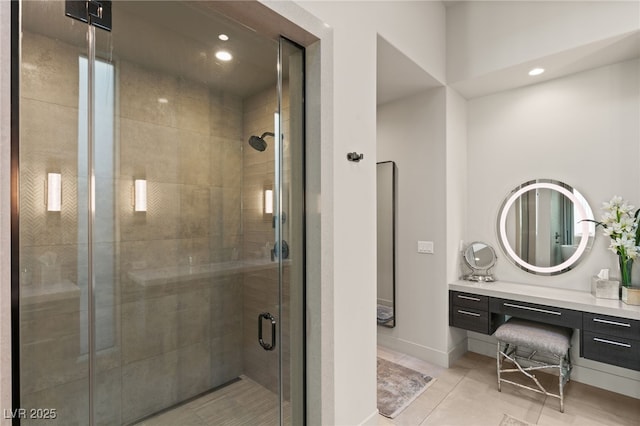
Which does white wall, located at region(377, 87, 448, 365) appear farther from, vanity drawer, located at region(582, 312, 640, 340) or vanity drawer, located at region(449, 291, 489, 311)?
vanity drawer, located at region(582, 312, 640, 340)

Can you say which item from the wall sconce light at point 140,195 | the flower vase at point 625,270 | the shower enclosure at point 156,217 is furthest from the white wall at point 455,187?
the wall sconce light at point 140,195

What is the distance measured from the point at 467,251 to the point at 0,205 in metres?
3.18

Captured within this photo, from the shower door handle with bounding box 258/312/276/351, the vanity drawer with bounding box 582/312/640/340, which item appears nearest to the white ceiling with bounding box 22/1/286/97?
the shower door handle with bounding box 258/312/276/351

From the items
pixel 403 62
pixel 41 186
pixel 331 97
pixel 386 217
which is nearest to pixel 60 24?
pixel 41 186

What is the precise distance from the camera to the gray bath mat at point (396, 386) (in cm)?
227

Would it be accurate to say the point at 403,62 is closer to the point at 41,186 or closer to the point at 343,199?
the point at 343,199

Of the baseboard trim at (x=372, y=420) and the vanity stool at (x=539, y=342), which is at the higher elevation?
the vanity stool at (x=539, y=342)

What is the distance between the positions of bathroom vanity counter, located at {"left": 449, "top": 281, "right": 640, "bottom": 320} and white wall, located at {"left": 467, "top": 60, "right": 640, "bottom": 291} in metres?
0.15

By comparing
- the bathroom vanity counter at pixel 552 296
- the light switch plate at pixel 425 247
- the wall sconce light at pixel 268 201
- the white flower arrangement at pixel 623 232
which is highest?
the wall sconce light at pixel 268 201

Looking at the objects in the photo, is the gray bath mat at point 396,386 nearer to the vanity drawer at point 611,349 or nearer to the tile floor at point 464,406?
the tile floor at point 464,406

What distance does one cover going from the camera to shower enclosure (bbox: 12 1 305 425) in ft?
3.55

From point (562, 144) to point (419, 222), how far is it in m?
1.34

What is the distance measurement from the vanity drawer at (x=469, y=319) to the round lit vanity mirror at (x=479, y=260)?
333 mm

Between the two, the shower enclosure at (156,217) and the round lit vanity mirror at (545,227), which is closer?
the shower enclosure at (156,217)
